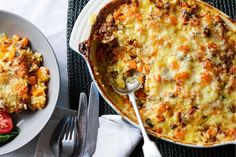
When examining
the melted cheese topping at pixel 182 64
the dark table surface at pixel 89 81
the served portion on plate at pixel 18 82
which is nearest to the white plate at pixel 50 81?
the served portion on plate at pixel 18 82

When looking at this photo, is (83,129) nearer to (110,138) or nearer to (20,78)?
(110,138)

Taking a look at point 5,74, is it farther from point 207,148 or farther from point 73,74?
point 207,148

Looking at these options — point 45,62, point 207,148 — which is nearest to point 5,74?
point 45,62

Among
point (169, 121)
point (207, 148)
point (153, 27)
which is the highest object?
point (153, 27)

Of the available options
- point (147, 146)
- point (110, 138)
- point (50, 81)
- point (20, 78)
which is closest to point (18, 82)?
point (20, 78)

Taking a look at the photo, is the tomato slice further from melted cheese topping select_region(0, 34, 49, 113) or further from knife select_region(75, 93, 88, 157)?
knife select_region(75, 93, 88, 157)

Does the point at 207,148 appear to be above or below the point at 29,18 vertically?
below

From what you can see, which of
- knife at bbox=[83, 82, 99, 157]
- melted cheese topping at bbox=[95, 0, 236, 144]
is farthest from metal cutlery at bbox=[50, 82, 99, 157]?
melted cheese topping at bbox=[95, 0, 236, 144]

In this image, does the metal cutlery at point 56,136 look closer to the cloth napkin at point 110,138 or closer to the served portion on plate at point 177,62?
the cloth napkin at point 110,138
